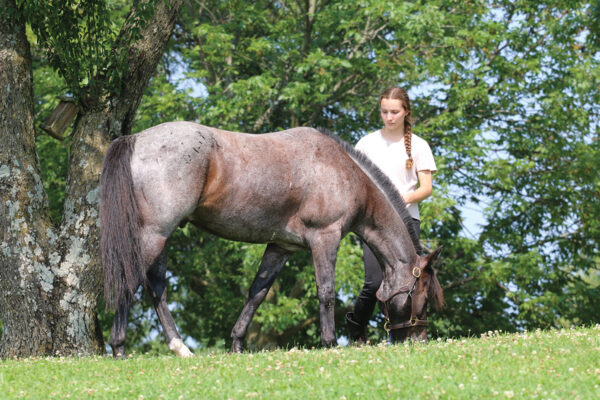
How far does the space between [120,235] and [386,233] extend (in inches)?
110

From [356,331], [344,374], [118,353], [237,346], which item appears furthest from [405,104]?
[118,353]

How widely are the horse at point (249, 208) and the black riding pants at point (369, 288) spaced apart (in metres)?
0.21

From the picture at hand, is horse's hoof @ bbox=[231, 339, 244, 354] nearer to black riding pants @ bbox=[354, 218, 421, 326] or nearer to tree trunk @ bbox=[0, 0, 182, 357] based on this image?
black riding pants @ bbox=[354, 218, 421, 326]

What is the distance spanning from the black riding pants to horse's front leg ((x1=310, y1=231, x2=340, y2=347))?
789 mm

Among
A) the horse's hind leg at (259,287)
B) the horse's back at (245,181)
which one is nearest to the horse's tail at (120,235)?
the horse's back at (245,181)

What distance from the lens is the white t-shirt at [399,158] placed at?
24.5ft

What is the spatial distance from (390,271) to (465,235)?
33.3 feet

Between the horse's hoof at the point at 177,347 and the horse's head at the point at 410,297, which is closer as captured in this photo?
the horse's hoof at the point at 177,347

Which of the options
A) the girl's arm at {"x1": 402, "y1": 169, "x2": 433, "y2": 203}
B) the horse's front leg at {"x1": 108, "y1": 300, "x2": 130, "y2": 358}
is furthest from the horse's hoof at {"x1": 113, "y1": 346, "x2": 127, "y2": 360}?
the girl's arm at {"x1": 402, "y1": 169, "x2": 433, "y2": 203}

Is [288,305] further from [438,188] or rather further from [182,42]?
[182,42]

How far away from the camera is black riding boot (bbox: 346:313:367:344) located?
7725mm

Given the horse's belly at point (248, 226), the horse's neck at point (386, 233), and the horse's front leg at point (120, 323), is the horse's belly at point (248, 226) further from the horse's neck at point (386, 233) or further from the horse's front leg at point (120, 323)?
the horse's front leg at point (120, 323)

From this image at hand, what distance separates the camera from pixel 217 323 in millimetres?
19234

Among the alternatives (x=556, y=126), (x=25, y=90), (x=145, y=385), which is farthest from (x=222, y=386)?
(x=556, y=126)
